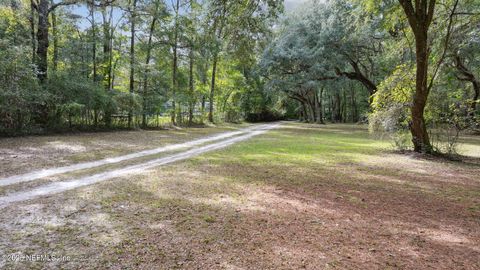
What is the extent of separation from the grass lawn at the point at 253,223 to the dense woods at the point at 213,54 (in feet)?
12.8

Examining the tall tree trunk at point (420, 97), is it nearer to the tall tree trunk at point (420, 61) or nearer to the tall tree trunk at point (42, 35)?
the tall tree trunk at point (420, 61)

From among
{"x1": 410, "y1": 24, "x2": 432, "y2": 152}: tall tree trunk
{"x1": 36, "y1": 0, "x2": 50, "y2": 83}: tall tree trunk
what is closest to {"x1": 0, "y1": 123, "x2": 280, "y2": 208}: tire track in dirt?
{"x1": 410, "y1": 24, "x2": 432, "y2": 152}: tall tree trunk

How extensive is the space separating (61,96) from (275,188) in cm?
1202

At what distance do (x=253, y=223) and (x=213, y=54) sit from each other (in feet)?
54.8

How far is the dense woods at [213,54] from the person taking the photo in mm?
8453

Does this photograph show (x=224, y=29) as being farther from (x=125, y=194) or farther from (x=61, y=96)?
(x=61, y=96)

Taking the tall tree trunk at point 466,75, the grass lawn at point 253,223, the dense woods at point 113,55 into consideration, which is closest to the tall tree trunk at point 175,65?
the dense woods at point 113,55

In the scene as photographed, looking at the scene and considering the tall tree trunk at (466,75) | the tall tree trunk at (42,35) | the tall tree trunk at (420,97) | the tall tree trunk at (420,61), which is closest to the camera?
the tall tree trunk at (420,61)

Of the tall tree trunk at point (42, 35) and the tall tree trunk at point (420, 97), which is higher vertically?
the tall tree trunk at point (42, 35)

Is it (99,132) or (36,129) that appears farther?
(99,132)

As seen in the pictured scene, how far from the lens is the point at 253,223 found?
11.5 feet

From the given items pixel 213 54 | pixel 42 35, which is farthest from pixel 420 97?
pixel 42 35

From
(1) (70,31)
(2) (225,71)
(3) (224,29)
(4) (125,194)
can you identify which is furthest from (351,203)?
(2) (225,71)

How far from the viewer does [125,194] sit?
452 centimetres
